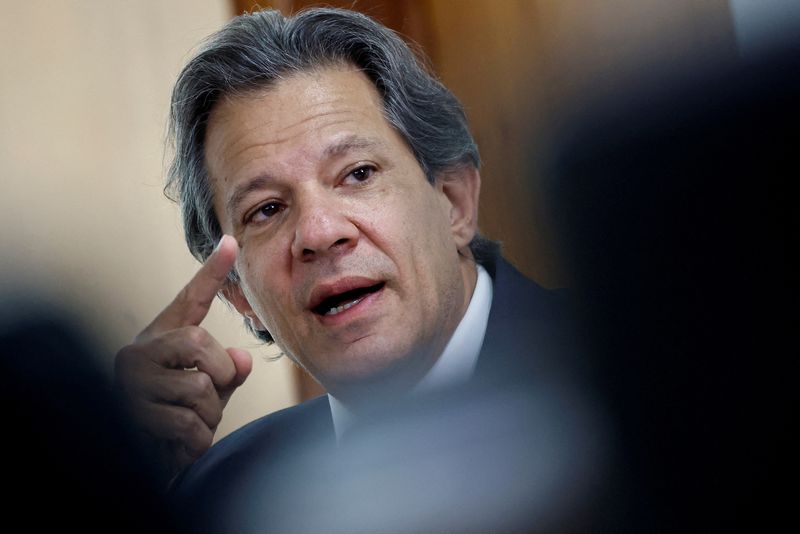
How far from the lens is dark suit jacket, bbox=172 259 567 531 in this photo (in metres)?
0.26

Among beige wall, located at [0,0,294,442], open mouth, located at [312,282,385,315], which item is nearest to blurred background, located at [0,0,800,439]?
beige wall, located at [0,0,294,442]

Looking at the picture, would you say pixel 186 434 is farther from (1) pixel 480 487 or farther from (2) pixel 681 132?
(2) pixel 681 132

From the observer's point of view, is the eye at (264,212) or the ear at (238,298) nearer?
the eye at (264,212)

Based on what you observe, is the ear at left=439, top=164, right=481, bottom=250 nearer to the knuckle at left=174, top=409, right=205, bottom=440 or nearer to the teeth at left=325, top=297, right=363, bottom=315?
the teeth at left=325, top=297, right=363, bottom=315

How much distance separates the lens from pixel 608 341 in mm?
140

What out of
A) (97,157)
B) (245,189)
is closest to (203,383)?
(97,157)

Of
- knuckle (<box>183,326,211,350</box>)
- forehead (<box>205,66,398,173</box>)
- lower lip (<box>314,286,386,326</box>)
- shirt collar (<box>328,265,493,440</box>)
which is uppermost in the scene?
forehead (<box>205,66,398,173</box>)

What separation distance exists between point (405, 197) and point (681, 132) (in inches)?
23.3

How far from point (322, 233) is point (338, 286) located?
0.04m

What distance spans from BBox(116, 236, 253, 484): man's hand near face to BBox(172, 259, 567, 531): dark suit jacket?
0.06ft

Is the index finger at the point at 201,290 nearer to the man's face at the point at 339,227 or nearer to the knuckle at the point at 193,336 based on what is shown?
the knuckle at the point at 193,336

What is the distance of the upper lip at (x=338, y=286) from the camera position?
1.99 feet

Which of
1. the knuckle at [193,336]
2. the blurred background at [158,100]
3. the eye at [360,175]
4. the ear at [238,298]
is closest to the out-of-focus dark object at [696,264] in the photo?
the blurred background at [158,100]

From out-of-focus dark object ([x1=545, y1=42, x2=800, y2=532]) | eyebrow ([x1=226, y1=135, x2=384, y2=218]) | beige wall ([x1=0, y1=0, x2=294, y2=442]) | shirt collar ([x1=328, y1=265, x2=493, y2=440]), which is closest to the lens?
out-of-focus dark object ([x1=545, y1=42, x2=800, y2=532])
